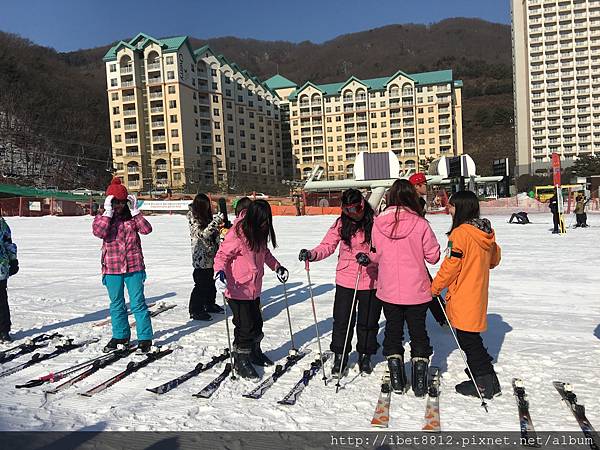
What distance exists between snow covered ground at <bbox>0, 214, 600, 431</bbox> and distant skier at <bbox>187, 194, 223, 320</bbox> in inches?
10.9

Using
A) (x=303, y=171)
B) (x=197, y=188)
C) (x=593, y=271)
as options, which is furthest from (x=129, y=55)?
(x=593, y=271)

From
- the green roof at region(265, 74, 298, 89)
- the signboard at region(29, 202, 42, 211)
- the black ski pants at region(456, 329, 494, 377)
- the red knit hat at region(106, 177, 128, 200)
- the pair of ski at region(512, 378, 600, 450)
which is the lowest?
the pair of ski at region(512, 378, 600, 450)

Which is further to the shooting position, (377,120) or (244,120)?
(377,120)

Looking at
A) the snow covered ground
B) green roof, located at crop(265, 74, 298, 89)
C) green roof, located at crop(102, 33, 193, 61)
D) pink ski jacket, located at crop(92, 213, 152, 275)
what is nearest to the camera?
the snow covered ground

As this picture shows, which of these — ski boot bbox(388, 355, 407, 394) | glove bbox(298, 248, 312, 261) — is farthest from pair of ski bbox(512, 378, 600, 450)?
glove bbox(298, 248, 312, 261)

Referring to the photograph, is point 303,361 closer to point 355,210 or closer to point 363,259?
point 363,259

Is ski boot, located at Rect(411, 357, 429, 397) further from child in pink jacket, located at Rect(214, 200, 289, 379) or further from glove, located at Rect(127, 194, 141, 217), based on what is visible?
glove, located at Rect(127, 194, 141, 217)

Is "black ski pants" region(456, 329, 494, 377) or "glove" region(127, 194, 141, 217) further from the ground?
"glove" region(127, 194, 141, 217)

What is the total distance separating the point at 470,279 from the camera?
3.45 m

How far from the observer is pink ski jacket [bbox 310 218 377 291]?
4.00 m

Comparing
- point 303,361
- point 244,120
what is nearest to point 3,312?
point 303,361

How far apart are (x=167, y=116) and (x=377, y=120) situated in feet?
124

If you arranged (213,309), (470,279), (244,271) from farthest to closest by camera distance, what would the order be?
1. (213,309)
2. (244,271)
3. (470,279)

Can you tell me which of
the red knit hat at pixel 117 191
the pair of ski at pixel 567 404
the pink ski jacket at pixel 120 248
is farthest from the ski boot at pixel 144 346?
the pair of ski at pixel 567 404
